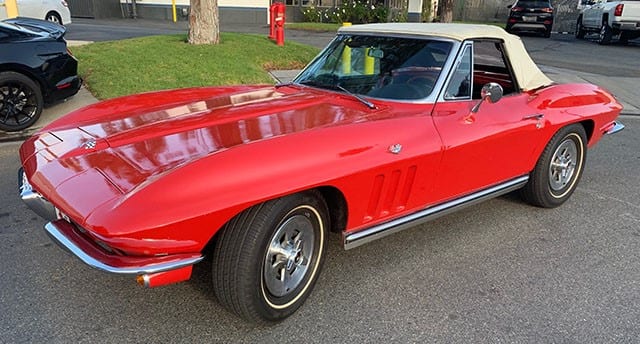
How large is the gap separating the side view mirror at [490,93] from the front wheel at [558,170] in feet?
3.04

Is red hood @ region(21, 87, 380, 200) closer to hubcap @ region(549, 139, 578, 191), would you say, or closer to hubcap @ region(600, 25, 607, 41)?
hubcap @ region(549, 139, 578, 191)

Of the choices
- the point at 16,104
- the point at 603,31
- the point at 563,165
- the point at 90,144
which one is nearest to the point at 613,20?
the point at 603,31

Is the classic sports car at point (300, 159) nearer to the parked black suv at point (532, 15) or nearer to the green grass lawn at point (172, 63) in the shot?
the green grass lawn at point (172, 63)

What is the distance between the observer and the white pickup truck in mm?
17312

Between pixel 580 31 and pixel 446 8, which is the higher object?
pixel 446 8

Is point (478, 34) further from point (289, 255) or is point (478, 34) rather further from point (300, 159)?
point (289, 255)

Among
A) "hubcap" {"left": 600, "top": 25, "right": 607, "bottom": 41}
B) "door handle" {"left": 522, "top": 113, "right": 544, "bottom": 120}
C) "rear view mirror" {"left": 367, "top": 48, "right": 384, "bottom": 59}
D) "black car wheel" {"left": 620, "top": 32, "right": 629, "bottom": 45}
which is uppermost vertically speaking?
"rear view mirror" {"left": 367, "top": 48, "right": 384, "bottom": 59}

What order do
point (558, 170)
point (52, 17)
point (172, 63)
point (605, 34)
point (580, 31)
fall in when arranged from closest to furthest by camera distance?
point (558, 170) < point (172, 63) < point (52, 17) < point (605, 34) < point (580, 31)

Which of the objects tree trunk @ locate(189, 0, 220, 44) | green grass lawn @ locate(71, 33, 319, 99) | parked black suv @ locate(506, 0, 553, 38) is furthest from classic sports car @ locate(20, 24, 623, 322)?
parked black suv @ locate(506, 0, 553, 38)

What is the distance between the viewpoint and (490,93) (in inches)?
134

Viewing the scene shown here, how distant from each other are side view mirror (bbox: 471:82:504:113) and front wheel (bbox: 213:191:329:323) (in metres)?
1.45

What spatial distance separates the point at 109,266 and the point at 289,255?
2.95ft

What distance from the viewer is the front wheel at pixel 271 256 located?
2.37m

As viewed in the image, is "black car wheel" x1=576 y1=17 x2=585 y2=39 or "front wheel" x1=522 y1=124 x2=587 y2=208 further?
"black car wheel" x1=576 y1=17 x2=585 y2=39
